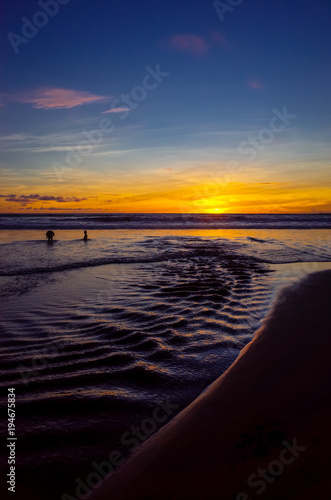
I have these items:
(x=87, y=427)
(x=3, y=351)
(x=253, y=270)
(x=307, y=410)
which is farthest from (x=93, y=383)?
(x=253, y=270)

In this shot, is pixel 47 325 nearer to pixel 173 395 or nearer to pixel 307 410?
pixel 173 395

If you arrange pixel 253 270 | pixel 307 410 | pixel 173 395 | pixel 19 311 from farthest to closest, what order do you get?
1. pixel 253 270
2. pixel 19 311
3. pixel 173 395
4. pixel 307 410

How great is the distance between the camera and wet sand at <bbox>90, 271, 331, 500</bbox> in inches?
90.0

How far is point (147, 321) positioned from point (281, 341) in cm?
272

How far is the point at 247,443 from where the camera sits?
9.02 feet

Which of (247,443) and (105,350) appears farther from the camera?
(105,350)

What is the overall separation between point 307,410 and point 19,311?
20.9 ft

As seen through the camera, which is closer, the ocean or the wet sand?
the wet sand

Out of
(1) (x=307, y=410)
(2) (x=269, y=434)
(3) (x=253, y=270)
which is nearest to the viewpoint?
(2) (x=269, y=434)

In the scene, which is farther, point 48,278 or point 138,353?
point 48,278

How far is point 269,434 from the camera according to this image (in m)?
2.83

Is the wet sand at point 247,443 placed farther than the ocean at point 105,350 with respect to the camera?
No

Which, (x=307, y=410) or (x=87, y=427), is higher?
(x=307, y=410)

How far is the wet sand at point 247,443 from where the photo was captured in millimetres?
2285
